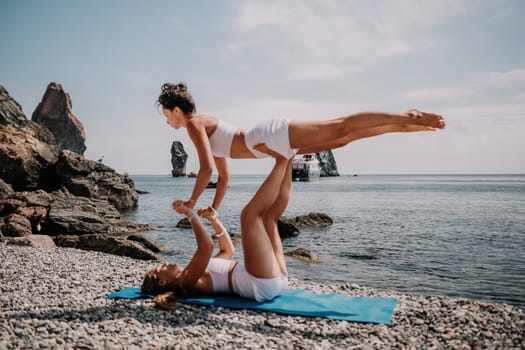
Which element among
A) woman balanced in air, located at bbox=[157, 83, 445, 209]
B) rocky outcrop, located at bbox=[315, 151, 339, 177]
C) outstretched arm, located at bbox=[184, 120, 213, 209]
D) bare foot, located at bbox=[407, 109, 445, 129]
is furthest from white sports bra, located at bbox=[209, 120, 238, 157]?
rocky outcrop, located at bbox=[315, 151, 339, 177]

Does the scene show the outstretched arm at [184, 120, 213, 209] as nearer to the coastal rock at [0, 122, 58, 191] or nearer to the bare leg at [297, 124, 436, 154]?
the bare leg at [297, 124, 436, 154]

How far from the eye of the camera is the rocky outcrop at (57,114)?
98188 mm

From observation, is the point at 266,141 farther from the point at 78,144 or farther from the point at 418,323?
the point at 78,144

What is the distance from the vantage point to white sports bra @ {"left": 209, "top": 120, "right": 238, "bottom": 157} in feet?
17.8

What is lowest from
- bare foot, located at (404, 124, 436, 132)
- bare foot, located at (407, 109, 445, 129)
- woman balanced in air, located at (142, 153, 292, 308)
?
woman balanced in air, located at (142, 153, 292, 308)

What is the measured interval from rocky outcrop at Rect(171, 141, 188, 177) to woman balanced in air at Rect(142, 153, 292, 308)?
5676 inches

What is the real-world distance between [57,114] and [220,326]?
10744 cm

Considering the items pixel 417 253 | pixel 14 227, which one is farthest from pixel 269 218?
pixel 14 227

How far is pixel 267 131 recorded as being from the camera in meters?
5.06

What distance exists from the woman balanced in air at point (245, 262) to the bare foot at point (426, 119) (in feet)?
5.23

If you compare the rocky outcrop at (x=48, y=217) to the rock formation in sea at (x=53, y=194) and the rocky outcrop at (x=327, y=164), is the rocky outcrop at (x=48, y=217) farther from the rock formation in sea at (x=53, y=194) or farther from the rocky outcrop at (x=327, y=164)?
the rocky outcrop at (x=327, y=164)

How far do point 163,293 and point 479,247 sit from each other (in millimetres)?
14369

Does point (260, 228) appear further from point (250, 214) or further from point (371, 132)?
point (371, 132)

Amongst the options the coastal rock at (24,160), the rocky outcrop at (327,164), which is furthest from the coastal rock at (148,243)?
the rocky outcrop at (327,164)
